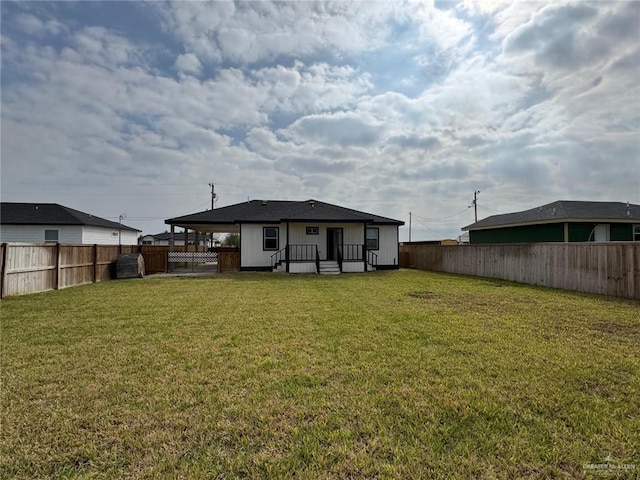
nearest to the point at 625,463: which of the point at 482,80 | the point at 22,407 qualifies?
the point at 22,407

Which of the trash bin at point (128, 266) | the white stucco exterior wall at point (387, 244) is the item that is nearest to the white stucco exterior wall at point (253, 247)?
the trash bin at point (128, 266)

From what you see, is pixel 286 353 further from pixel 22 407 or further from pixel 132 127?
pixel 132 127

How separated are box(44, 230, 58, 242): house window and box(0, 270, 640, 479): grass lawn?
71.0 feet

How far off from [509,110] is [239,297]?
49.6 feet

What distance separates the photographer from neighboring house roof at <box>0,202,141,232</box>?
22.7m

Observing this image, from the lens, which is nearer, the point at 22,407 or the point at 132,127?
the point at 22,407

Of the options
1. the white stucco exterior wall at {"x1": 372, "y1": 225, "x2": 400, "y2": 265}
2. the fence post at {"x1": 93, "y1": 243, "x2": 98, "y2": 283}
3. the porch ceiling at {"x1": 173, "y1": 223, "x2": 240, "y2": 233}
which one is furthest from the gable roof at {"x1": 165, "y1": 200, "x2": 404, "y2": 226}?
the fence post at {"x1": 93, "y1": 243, "x2": 98, "y2": 283}

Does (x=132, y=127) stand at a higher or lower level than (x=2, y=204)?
higher

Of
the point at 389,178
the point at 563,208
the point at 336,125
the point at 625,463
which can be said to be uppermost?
the point at 336,125

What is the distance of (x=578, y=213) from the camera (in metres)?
17.7

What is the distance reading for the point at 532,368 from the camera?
12.3ft

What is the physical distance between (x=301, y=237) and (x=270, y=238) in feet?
6.03

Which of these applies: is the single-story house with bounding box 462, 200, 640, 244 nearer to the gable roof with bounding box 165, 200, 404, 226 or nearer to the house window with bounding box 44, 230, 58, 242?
the gable roof with bounding box 165, 200, 404, 226

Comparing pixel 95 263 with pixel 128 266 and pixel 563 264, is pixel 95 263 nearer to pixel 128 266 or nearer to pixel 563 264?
pixel 128 266
